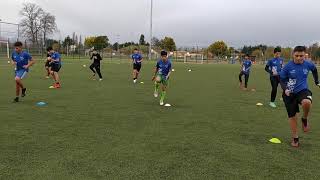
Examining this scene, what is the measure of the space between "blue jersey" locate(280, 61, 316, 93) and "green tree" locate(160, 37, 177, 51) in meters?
77.9

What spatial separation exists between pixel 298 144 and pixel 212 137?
5.32 feet

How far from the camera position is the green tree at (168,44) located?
86.9 m

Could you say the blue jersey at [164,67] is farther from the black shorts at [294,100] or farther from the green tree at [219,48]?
the green tree at [219,48]

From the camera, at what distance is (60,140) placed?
7.50 meters

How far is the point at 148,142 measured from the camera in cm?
752

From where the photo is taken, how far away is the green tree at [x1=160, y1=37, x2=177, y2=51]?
8688cm

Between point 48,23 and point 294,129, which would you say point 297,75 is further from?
point 48,23

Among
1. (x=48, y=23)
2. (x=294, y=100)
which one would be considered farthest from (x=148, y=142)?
(x=48, y=23)

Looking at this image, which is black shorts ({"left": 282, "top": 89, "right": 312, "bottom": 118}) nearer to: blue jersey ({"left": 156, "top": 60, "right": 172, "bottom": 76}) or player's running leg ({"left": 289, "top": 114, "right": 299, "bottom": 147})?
player's running leg ({"left": 289, "top": 114, "right": 299, "bottom": 147})

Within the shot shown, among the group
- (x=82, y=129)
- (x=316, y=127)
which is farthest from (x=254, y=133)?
(x=82, y=129)

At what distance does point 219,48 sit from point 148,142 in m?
80.0

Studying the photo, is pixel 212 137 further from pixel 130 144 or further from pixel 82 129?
pixel 82 129

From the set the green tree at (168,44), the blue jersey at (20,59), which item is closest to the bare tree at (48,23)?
the green tree at (168,44)

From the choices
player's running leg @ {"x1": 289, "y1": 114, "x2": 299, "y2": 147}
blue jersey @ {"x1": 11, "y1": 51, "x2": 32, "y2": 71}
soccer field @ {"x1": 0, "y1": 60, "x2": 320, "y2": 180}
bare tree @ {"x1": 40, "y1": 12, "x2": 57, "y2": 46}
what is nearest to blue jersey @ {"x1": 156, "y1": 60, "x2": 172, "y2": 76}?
soccer field @ {"x1": 0, "y1": 60, "x2": 320, "y2": 180}
